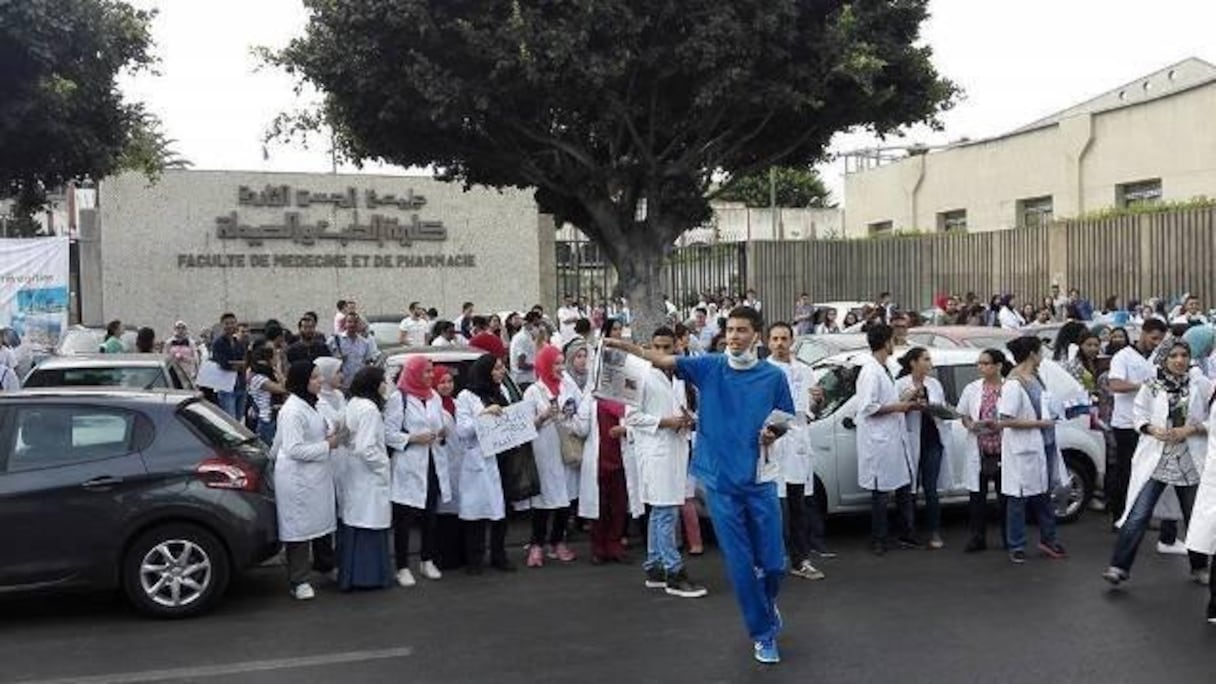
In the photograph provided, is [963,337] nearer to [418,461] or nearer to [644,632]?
[418,461]

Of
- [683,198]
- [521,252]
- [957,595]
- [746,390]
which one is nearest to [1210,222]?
[683,198]

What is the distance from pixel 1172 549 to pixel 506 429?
4874 mm

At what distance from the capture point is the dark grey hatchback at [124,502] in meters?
7.31

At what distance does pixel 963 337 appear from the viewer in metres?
13.5

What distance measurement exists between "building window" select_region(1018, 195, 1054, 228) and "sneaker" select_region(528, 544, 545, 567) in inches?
1298

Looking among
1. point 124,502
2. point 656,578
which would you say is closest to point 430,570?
point 656,578

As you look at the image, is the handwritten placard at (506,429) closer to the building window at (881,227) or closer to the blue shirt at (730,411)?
the blue shirt at (730,411)

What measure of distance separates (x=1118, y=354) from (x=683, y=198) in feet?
30.5

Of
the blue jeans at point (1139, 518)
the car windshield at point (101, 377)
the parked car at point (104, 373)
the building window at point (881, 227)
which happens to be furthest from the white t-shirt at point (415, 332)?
the building window at point (881, 227)

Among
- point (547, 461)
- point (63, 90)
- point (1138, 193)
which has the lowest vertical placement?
point (547, 461)

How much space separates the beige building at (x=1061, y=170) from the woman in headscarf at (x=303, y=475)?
29.9 metres

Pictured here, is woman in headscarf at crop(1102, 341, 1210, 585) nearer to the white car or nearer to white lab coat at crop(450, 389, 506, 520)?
the white car

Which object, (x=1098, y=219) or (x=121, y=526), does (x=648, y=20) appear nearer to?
(x=121, y=526)

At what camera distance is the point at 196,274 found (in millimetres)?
25656
